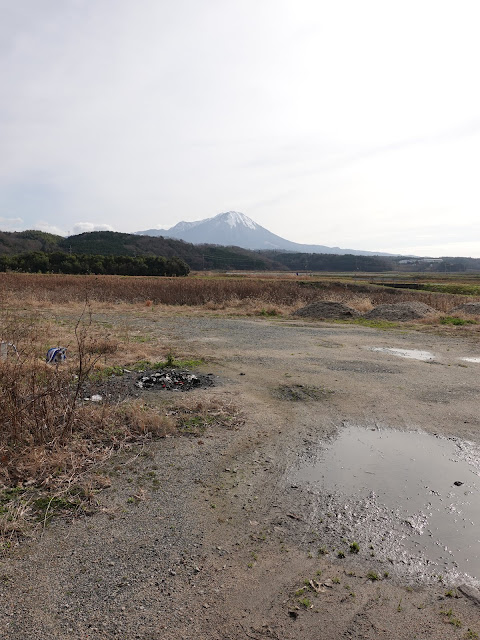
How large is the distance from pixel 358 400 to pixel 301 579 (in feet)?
14.5

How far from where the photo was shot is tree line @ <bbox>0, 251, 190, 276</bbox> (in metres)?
52.8

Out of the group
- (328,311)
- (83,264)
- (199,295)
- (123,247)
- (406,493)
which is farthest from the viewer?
(123,247)

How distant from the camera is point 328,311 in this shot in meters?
19.2

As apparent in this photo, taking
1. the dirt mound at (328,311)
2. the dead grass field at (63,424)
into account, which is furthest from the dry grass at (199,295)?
the dead grass field at (63,424)

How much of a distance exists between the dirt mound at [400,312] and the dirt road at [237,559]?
12.6 metres

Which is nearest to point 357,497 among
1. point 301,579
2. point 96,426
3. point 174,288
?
point 301,579

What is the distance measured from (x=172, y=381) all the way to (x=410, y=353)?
266 inches

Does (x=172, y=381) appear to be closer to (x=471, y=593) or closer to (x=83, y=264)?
(x=471, y=593)

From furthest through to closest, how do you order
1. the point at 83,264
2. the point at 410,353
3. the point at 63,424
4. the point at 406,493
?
the point at 83,264, the point at 410,353, the point at 63,424, the point at 406,493

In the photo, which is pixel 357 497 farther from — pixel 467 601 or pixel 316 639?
pixel 316 639

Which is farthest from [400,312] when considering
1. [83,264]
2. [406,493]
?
[83,264]

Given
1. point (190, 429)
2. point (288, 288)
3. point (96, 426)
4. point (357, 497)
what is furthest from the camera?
point (288, 288)

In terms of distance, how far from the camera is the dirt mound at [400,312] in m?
18.1

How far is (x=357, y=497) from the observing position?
162 inches
